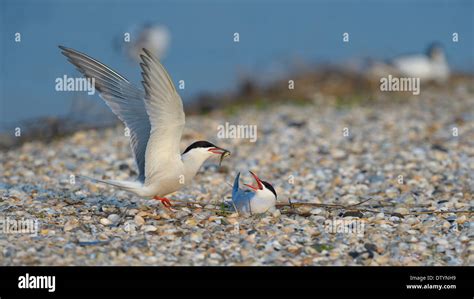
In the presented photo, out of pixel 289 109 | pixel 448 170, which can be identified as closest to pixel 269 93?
pixel 289 109

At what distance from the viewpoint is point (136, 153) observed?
5.60 metres

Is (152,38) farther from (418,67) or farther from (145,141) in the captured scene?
(145,141)

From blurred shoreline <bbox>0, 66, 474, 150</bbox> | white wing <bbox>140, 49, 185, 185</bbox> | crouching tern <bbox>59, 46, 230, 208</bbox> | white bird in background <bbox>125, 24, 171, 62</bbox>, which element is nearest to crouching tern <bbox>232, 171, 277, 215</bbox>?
crouching tern <bbox>59, 46, 230, 208</bbox>

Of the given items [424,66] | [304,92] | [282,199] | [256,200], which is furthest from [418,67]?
[256,200]

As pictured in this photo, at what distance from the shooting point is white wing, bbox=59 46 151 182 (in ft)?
18.0

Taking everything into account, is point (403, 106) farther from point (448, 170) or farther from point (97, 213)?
point (97, 213)

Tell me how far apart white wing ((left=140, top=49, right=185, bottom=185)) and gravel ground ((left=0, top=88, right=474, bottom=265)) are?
1.44 ft

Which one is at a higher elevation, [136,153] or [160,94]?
[160,94]

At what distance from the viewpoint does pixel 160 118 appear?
16.7 feet

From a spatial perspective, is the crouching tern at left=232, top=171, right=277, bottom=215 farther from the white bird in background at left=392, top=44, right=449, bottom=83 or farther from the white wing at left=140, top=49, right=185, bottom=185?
the white bird in background at left=392, top=44, right=449, bottom=83

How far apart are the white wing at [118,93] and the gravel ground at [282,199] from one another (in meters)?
0.62

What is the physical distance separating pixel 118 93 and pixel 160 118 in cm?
58

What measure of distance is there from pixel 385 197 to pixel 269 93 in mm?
8223

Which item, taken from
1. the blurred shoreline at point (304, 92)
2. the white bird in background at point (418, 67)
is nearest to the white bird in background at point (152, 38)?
the blurred shoreline at point (304, 92)
